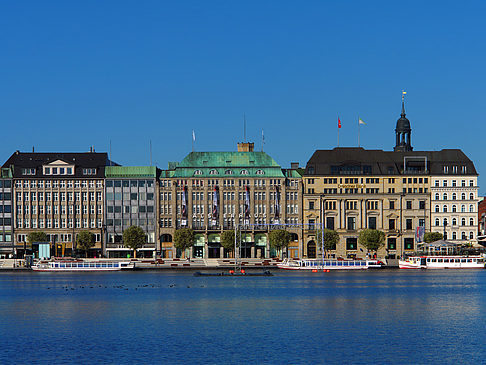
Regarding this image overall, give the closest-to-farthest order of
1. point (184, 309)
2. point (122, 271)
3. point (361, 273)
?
1. point (184, 309)
2. point (361, 273)
3. point (122, 271)

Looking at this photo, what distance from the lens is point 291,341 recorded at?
82312 millimetres

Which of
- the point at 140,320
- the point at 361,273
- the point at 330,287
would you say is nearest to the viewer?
the point at 140,320

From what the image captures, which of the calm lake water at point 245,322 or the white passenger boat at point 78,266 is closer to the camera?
the calm lake water at point 245,322

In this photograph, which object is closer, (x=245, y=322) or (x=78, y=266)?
(x=245, y=322)

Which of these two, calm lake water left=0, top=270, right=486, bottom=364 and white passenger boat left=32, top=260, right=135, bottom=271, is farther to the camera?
white passenger boat left=32, top=260, right=135, bottom=271

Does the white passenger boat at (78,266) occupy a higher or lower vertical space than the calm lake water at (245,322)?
higher

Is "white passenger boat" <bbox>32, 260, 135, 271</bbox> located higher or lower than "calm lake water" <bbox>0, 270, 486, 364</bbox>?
higher

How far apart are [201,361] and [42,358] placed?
12319 mm

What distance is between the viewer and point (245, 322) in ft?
315

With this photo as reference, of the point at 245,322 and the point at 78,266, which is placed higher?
the point at 78,266

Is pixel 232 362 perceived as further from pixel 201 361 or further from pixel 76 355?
pixel 76 355

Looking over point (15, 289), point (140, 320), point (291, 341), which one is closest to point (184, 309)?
point (140, 320)

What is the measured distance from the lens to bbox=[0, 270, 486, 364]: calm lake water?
76.1m

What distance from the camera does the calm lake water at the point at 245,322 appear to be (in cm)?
7606
